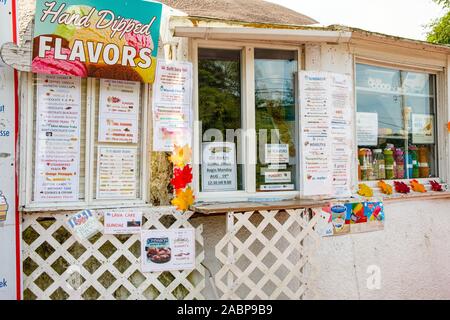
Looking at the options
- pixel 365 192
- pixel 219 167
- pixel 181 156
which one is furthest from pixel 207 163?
pixel 365 192

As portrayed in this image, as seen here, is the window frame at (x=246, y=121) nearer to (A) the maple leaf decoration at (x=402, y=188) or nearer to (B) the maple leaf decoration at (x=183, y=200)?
(B) the maple leaf decoration at (x=183, y=200)

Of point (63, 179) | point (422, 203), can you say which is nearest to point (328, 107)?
point (422, 203)

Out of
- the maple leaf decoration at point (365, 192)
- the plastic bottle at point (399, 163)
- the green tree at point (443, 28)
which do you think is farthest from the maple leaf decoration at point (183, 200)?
the green tree at point (443, 28)

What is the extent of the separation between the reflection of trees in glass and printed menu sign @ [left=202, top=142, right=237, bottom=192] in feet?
0.62

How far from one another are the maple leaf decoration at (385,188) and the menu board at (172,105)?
2.29 m

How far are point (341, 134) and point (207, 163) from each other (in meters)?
1.47

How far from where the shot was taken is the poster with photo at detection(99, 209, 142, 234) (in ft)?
12.0

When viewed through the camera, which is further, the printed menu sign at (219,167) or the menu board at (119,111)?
the printed menu sign at (219,167)

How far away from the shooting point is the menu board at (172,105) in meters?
3.86

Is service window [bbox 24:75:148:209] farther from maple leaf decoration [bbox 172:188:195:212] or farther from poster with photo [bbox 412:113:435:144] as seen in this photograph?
poster with photo [bbox 412:113:435:144]

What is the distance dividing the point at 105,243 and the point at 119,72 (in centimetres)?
155

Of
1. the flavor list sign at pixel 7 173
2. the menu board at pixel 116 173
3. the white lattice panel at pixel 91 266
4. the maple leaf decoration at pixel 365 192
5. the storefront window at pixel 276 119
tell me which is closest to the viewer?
the flavor list sign at pixel 7 173

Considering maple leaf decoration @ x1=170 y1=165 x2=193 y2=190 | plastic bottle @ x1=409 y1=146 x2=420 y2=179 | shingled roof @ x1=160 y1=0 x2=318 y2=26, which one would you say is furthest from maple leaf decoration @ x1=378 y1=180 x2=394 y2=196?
maple leaf decoration @ x1=170 y1=165 x2=193 y2=190

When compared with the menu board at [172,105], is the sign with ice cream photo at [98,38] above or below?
above
